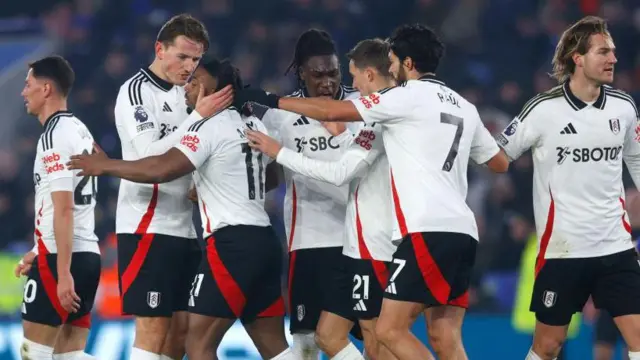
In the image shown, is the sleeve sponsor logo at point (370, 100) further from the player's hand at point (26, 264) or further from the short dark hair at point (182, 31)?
the player's hand at point (26, 264)

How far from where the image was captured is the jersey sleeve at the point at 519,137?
7.43 m

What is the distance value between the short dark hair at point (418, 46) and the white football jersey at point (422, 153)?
0.13 meters

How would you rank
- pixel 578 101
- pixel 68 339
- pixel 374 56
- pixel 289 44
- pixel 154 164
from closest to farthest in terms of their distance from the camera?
1. pixel 154 164
2. pixel 374 56
3. pixel 578 101
4. pixel 68 339
5. pixel 289 44

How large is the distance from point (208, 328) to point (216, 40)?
8.81 metres

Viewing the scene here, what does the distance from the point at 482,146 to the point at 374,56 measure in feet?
2.79

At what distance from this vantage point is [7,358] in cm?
1036

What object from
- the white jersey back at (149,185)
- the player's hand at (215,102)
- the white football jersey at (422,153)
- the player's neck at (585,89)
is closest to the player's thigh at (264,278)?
the white jersey back at (149,185)

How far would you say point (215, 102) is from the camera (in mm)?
7039

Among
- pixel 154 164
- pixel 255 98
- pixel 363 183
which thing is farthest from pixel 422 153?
pixel 154 164

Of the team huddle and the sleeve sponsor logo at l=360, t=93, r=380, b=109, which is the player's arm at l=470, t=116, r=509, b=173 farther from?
the sleeve sponsor logo at l=360, t=93, r=380, b=109

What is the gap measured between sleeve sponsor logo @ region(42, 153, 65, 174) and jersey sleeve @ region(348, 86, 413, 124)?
2010mm

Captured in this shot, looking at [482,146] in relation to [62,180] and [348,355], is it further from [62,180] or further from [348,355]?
[62,180]

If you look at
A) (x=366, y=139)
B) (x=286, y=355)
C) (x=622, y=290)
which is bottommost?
(x=286, y=355)

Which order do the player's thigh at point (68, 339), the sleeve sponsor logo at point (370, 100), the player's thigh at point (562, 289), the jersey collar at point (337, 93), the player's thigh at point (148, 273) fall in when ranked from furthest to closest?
the player's thigh at point (68, 339) < the jersey collar at point (337, 93) < the player's thigh at point (562, 289) < the player's thigh at point (148, 273) < the sleeve sponsor logo at point (370, 100)
